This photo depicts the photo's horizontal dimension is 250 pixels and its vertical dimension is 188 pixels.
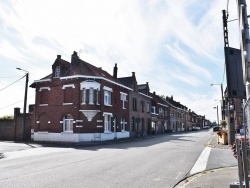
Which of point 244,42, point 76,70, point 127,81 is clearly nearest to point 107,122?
point 76,70

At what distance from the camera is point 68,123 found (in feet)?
98.3

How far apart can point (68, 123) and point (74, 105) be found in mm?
2194

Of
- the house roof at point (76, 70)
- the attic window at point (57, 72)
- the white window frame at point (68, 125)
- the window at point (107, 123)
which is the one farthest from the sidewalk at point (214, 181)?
the attic window at point (57, 72)

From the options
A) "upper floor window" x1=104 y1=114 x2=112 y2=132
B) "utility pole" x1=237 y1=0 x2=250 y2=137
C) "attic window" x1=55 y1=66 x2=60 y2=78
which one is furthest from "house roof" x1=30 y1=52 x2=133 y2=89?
"utility pole" x1=237 y1=0 x2=250 y2=137

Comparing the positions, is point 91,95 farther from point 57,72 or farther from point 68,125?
point 57,72

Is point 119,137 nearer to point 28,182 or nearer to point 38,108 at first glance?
point 38,108

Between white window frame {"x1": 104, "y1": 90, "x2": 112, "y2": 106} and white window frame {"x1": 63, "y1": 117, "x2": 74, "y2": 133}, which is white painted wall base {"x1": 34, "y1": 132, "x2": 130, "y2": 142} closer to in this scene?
white window frame {"x1": 63, "y1": 117, "x2": 74, "y2": 133}

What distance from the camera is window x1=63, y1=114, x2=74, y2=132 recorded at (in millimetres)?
29688

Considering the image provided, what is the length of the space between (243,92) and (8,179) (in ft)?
25.1

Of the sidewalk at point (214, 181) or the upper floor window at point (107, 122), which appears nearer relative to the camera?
the sidewalk at point (214, 181)

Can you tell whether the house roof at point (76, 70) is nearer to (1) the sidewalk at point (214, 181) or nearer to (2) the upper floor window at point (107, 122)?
(2) the upper floor window at point (107, 122)

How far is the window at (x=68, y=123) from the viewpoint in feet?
97.4

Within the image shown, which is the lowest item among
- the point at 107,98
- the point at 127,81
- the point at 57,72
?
the point at 107,98

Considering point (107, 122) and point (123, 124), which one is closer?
point (107, 122)
